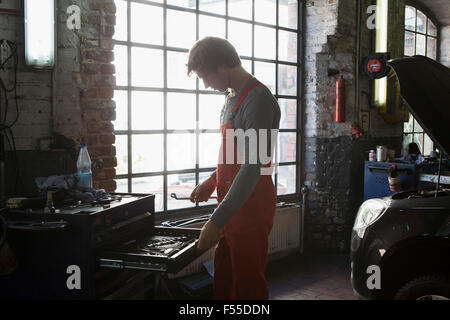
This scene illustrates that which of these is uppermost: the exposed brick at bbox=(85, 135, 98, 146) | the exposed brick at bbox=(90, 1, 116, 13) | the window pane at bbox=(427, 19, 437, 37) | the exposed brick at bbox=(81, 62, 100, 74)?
the window pane at bbox=(427, 19, 437, 37)

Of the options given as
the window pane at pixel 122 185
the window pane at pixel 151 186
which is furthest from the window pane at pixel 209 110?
the window pane at pixel 122 185

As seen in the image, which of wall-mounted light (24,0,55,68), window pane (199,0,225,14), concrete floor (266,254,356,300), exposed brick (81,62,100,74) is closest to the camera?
wall-mounted light (24,0,55,68)

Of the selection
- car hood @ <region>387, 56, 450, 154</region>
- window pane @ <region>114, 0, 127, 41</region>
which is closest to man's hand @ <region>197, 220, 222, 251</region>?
car hood @ <region>387, 56, 450, 154</region>

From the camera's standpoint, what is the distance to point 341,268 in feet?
15.0

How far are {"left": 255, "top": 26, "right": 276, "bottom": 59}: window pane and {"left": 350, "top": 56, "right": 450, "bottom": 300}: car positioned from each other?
2.35 metres

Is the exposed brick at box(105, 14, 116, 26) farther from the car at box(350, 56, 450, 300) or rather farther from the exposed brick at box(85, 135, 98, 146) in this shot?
the car at box(350, 56, 450, 300)

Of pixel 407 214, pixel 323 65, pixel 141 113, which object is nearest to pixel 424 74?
pixel 407 214

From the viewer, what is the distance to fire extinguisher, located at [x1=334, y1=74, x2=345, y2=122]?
494 cm

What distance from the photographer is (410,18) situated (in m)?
6.75

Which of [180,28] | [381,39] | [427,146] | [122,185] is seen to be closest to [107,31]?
[180,28]

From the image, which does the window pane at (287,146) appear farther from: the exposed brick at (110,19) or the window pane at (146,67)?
the exposed brick at (110,19)

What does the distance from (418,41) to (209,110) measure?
4483mm

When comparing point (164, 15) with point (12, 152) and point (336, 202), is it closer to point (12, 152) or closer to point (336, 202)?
point (12, 152)

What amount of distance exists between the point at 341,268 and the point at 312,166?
124 centimetres
